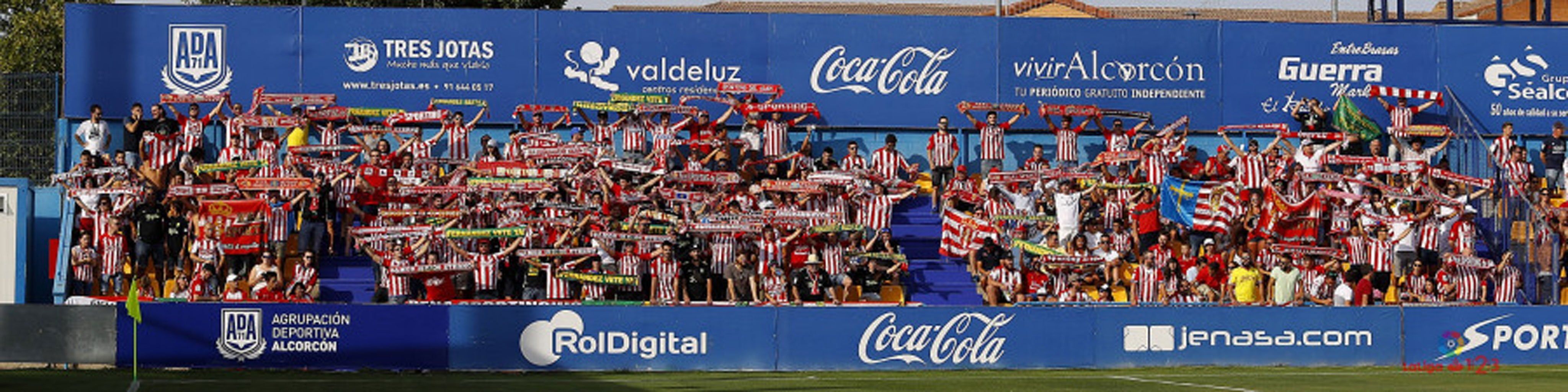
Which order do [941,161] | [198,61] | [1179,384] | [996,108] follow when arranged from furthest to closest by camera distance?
1. [996,108]
2. [198,61]
3. [941,161]
4. [1179,384]

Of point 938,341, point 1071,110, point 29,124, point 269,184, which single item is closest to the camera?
point 938,341

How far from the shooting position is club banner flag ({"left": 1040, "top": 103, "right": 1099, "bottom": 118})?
124ft

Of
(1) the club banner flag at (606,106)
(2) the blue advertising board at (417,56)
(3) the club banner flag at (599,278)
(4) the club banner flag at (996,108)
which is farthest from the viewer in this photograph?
(4) the club banner flag at (996,108)

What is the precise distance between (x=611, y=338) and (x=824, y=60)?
12778mm

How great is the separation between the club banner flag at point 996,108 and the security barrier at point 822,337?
10.0m

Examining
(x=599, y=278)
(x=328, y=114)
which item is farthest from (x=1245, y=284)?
(x=328, y=114)

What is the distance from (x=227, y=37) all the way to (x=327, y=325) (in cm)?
1204

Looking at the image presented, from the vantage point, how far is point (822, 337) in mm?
27438

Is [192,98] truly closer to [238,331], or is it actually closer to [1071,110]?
[238,331]

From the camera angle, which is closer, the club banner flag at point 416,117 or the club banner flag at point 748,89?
the club banner flag at point 416,117

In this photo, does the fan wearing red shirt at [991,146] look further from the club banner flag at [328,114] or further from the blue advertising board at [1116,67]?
the club banner flag at [328,114]

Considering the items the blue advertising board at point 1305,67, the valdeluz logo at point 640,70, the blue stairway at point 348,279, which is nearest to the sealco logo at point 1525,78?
the blue advertising board at point 1305,67

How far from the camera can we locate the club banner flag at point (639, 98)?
1465 inches

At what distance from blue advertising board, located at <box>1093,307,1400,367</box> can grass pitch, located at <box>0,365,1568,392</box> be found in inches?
12.9
